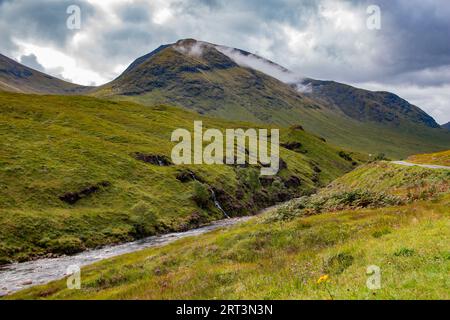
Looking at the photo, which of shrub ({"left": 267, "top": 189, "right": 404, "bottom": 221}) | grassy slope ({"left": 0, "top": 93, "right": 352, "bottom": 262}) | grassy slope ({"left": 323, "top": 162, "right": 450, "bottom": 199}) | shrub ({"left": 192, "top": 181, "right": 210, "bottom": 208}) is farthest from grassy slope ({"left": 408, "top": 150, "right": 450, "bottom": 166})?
shrub ({"left": 192, "top": 181, "right": 210, "bottom": 208})

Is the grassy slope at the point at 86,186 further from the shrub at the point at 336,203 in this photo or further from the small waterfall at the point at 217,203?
the shrub at the point at 336,203

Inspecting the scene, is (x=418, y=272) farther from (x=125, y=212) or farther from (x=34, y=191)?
(x=34, y=191)

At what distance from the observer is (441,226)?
21062 mm

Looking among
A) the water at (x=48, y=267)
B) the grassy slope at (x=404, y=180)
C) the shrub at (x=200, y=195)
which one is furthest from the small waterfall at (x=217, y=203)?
the grassy slope at (x=404, y=180)

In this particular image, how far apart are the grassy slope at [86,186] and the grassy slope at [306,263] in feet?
93.6

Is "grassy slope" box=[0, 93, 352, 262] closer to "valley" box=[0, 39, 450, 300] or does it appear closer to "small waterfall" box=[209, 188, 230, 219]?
"valley" box=[0, 39, 450, 300]

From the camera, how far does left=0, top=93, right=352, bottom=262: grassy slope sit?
2493 inches

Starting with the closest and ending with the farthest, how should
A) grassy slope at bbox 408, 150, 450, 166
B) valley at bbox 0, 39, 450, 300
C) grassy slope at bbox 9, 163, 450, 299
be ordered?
1. grassy slope at bbox 9, 163, 450, 299
2. valley at bbox 0, 39, 450, 300
3. grassy slope at bbox 408, 150, 450, 166

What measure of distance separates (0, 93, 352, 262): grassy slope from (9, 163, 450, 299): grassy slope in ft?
93.6

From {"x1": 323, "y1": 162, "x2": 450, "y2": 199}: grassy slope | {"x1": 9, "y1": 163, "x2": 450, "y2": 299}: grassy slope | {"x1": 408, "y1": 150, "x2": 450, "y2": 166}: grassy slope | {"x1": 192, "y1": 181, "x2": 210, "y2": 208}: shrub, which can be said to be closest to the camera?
{"x1": 9, "y1": 163, "x2": 450, "y2": 299}: grassy slope

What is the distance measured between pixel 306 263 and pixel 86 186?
7088 centimetres

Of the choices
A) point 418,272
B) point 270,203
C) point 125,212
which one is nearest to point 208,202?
point 125,212
